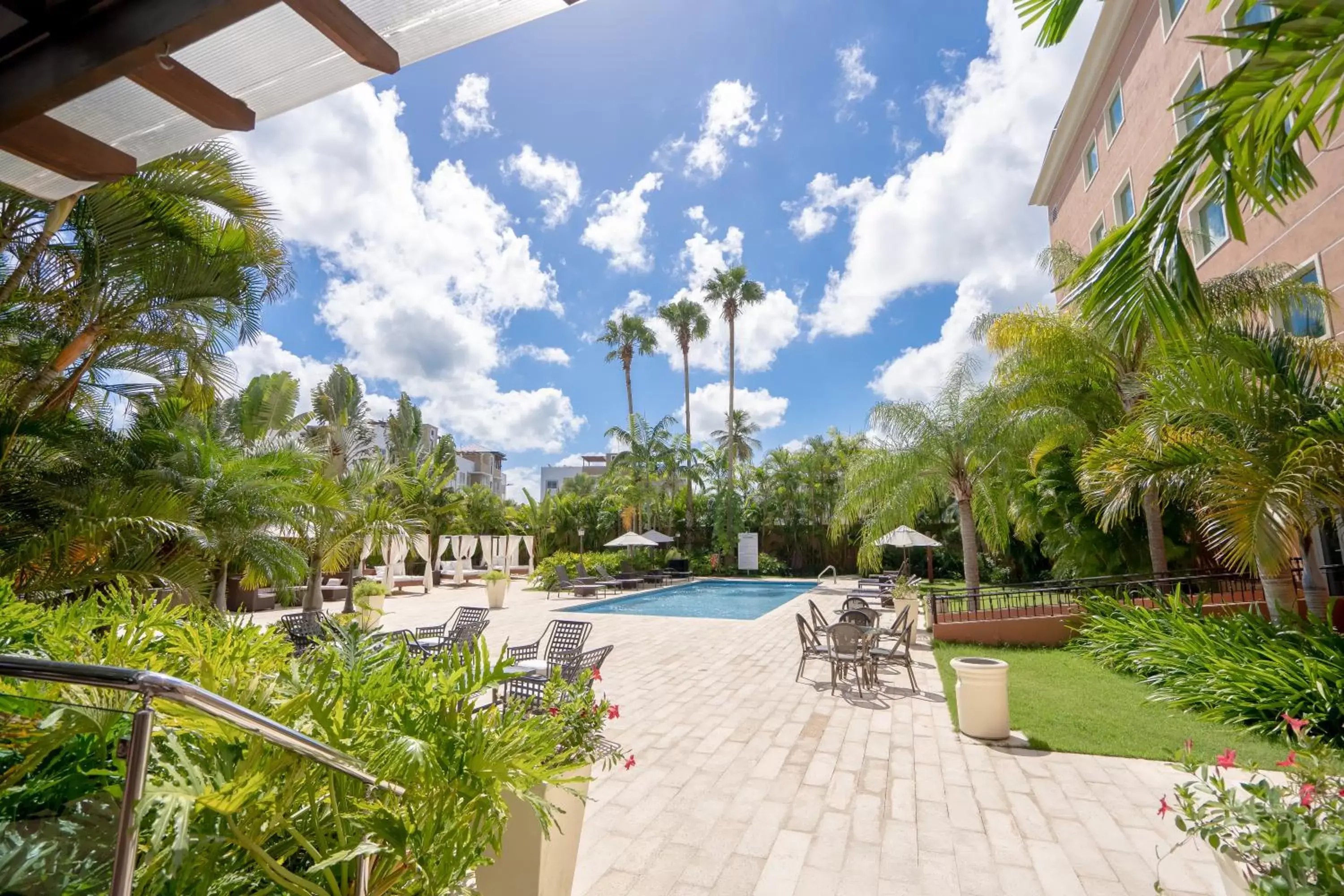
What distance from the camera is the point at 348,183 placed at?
32.9ft

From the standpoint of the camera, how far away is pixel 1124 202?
52.8 feet

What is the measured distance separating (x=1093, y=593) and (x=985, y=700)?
251 inches

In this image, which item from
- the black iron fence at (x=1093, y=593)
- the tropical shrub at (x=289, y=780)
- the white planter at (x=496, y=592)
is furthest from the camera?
the white planter at (x=496, y=592)

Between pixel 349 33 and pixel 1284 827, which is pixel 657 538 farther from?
pixel 349 33

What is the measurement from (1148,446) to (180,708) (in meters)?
9.86

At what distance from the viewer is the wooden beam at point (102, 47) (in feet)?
5.15

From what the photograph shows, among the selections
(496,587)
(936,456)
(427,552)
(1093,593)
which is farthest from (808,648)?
(427,552)

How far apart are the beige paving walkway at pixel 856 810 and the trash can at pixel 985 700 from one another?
18cm

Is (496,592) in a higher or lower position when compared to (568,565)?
lower

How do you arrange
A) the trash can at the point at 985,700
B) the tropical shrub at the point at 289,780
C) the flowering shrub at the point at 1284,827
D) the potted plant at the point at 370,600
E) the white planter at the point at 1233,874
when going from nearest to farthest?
1. the tropical shrub at the point at 289,780
2. the flowering shrub at the point at 1284,827
3. the white planter at the point at 1233,874
4. the trash can at the point at 985,700
5. the potted plant at the point at 370,600

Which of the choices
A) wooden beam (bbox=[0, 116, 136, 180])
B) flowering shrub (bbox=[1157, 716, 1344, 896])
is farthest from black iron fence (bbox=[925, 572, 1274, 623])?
wooden beam (bbox=[0, 116, 136, 180])

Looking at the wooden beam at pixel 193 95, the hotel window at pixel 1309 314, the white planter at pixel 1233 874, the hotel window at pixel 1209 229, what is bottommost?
the white planter at pixel 1233 874

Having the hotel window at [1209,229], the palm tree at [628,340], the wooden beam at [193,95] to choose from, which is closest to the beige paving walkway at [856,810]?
the wooden beam at [193,95]

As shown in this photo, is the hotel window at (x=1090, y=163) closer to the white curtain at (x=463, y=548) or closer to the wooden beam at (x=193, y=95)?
the wooden beam at (x=193, y=95)
